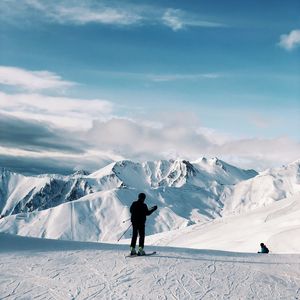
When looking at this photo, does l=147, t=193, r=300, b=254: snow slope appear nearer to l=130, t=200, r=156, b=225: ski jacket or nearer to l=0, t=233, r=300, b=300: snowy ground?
l=0, t=233, r=300, b=300: snowy ground

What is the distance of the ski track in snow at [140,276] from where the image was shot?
1691 centimetres

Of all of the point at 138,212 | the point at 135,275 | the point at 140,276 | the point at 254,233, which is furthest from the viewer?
the point at 254,233

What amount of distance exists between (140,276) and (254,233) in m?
57.0

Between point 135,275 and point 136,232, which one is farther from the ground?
point 136,232

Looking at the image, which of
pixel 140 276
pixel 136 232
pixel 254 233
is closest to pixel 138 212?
pixel 136 232

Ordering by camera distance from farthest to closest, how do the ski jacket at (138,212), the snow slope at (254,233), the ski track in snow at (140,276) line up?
the snow slope at (254,233), the ski jacket at (138,212), the ski track in snow at (140,276)

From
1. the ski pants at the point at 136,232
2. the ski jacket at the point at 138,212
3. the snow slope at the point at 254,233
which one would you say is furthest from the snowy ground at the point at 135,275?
the snow slope at the point at 254,233

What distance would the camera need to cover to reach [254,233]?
72500 mm

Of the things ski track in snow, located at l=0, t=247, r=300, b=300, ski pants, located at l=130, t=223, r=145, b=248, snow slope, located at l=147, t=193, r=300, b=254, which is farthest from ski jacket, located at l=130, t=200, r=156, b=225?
snow slope, located at l=147, t=193, r=300, b=254

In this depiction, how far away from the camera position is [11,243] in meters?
24.7

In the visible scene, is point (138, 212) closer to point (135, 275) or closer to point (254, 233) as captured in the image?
point (135, 275)

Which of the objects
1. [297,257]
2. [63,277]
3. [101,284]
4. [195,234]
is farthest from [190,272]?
[195,234]

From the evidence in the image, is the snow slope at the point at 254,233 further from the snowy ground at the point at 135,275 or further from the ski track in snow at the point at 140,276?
the ski track in snow at the point at 140,276

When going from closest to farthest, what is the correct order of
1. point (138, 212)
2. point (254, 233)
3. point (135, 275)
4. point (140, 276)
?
1. point (140, 276)
2. point (135, 275)
3. point (138, 212)
4. point (254, 233)
